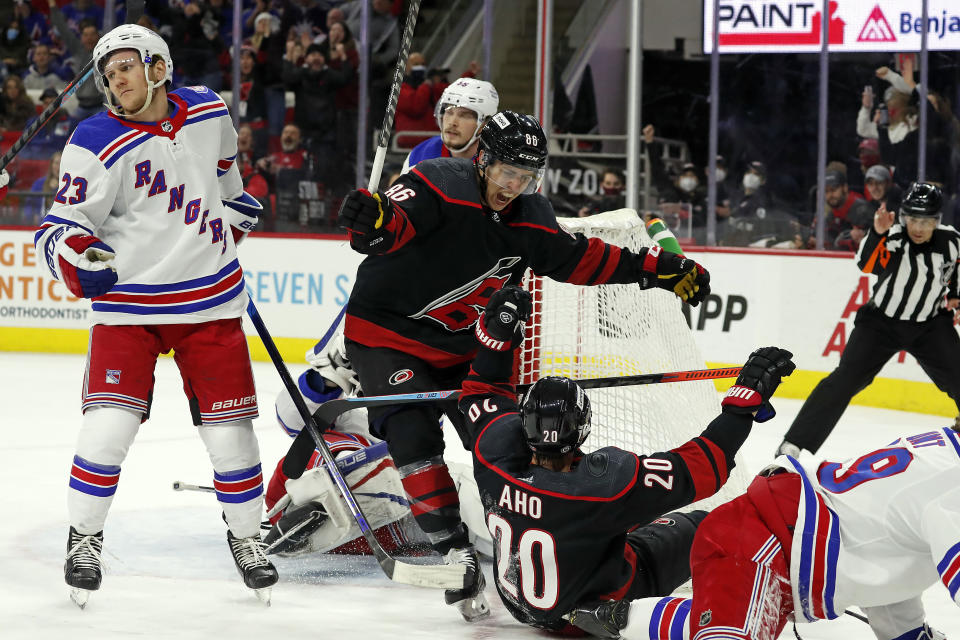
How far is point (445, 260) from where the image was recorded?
2801 mm

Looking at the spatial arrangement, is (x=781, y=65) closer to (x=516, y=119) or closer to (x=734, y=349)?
(x=734, y=349)

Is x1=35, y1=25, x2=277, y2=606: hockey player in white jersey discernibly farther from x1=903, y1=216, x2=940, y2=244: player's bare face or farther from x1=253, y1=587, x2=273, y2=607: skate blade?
x1=903, y1=216, x2=940, y2=244: player's bare face

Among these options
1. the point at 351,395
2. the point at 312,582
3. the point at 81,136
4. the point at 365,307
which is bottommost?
the point at 312,582

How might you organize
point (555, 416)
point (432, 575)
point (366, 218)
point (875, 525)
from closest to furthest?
point (875, 525)
point (555, 416)
point (366, 218)
point (432, 575)

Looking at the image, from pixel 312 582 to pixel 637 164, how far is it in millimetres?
5446

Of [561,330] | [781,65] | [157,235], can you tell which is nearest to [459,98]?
[561,330]

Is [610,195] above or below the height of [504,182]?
above

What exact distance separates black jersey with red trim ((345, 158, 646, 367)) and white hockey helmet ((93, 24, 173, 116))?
1.86ft

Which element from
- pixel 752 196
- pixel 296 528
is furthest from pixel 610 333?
pixel 752 196

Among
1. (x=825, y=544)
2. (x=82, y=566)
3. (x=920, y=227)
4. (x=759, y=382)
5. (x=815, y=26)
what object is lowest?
(x=82, y=566)

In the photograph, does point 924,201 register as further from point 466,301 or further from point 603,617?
point 603,617

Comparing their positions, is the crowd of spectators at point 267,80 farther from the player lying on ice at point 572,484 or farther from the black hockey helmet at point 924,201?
the player lying on ice at point 572,484

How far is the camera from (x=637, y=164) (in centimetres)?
801

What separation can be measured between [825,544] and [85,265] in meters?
1.47
